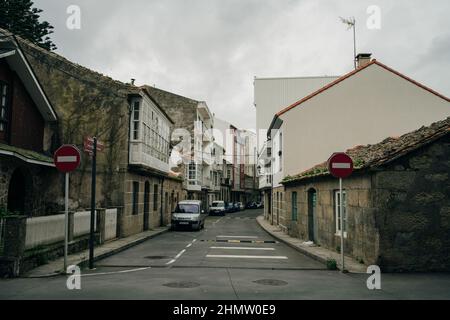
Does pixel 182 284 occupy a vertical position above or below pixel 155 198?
below

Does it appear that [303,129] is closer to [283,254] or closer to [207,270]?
[283,254]

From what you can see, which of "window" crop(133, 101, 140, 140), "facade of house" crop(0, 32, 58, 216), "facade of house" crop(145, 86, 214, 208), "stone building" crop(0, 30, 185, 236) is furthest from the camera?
"facade of house" crop(145, 86, 214, 208)

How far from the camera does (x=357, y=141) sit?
22906 mm

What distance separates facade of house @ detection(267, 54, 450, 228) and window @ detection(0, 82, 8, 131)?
14.4 meters

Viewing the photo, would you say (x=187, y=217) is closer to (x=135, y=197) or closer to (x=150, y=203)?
(x=150, y=203)

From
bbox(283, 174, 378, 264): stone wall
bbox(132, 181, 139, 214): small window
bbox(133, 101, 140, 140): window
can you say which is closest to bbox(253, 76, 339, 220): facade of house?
bbox(283, 174, 378, 264): stone wall

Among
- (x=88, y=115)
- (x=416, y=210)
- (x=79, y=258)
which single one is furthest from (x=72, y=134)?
(x=416, y=210)

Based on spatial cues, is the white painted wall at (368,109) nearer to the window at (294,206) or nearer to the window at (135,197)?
the window at (294,206)

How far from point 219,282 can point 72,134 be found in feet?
42.9

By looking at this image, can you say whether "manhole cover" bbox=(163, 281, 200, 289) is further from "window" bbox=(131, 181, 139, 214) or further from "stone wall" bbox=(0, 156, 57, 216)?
"window" bbox=(131, 181, 139, 214)

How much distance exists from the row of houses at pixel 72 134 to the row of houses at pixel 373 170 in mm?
8062

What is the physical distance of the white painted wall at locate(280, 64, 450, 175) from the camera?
22.8 m

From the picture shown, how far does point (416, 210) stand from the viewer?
10289 millimetres
